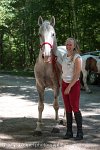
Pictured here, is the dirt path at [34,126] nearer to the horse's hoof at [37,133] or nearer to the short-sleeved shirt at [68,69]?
the horse's hoof at [37,133]

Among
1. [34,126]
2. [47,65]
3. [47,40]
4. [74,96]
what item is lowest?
[34,126]

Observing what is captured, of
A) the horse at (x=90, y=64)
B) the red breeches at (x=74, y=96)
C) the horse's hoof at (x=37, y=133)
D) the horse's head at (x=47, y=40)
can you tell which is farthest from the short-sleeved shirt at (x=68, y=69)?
the horse at (x=90, y=64)

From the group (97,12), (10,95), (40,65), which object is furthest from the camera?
(97,12)

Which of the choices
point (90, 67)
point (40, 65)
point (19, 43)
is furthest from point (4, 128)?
point (19, 43)

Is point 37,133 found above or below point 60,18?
below

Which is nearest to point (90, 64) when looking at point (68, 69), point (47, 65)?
point (47, 65)

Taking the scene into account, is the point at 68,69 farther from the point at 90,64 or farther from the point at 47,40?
the point at 90,64

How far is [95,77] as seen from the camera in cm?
2091

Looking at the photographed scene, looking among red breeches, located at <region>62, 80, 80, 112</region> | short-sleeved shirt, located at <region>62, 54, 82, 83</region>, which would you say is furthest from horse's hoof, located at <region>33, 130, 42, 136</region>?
short-sleeved shirt, located at <region>62, 54, 82, 83</region>

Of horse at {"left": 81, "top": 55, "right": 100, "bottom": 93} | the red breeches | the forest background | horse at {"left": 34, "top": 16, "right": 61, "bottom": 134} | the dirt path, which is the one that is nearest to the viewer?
the dirt path

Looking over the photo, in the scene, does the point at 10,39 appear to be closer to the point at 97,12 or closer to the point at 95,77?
the point at 97,12

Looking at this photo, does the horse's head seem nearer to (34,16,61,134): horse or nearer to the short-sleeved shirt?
(34,16,61,134): horse

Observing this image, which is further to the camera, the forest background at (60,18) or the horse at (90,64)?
the forest background at (60,18)

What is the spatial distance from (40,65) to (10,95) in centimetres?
782
